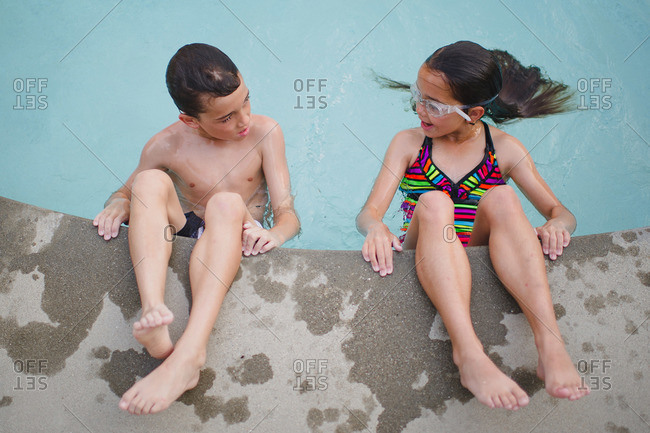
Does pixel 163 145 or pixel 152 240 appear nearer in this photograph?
pixel 152 240

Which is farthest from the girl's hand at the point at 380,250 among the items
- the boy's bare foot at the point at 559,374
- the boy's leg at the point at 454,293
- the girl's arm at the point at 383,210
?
the boy's bare foot at the point at 559,374

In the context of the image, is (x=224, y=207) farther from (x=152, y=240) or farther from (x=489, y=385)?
(x=489, y=385)

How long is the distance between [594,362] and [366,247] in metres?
0.90

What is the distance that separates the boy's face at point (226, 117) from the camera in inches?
91.1

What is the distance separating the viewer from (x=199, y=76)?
89.0 inches

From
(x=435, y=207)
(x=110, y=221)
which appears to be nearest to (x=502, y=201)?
(x=435, y=207)

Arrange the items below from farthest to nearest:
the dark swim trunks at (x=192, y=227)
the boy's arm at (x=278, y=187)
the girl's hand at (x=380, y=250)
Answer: the dark swim trunks at (x=192, y=227) < the boy's arm at (x=278, y=187) < the girl's hand at (x=380, y=250)

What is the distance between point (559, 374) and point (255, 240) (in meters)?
1.14

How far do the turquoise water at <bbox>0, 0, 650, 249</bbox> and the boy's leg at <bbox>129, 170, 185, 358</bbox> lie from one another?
2.08 meters

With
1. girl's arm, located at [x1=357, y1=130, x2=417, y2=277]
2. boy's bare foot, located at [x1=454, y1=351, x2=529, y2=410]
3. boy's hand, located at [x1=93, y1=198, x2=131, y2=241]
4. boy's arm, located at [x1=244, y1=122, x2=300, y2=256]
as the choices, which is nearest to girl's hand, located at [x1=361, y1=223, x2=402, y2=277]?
girl's arm, located at [x1=357, y1=130, x2=417, y2=277]

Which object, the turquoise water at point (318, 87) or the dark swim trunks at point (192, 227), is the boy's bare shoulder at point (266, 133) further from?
the turquoise water at point (318, 87)

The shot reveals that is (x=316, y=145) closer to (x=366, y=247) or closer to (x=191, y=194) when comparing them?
(x=191, y=194)

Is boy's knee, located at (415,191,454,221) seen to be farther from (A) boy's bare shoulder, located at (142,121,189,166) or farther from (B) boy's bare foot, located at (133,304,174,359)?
(A) boy's bare shoulder, located at (142,121,189,166)

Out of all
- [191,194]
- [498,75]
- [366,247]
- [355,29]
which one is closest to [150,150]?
[191,194]
